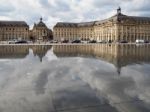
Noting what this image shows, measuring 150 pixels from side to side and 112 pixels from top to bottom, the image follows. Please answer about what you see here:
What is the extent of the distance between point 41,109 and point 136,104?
272cm

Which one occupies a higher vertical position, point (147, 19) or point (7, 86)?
point (147, 19)

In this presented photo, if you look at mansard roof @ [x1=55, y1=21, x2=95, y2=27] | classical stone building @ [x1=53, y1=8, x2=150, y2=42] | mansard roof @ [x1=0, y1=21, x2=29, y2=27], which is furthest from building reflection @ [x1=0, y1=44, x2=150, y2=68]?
mansard roof @ [x1=55, y1=21, x2=95, y2=27]

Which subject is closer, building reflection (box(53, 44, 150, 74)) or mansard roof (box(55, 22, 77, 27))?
building reflection (box(53, 44, 150, 74))

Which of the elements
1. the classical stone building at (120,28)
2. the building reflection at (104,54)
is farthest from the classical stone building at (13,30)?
the building reflection at (104,54)

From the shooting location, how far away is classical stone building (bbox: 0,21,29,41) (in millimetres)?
170375

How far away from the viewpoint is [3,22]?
171625 millimetres

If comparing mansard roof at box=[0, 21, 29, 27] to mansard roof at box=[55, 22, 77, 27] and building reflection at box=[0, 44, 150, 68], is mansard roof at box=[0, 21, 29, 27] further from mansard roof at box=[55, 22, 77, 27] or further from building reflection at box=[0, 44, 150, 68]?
building reflection at box=[0, 44, 150, 68]

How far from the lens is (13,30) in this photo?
563ft

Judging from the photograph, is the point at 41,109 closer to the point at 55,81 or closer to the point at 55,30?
the point at 55,81

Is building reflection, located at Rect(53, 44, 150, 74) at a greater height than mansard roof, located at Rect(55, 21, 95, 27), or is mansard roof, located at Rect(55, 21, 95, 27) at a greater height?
mansard roof, located at Rect(55, 21, 95, 27)

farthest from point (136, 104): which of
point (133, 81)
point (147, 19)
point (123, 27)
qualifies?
point (147, 19)

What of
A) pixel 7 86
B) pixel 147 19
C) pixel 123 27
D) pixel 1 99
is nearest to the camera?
pixel 1 99

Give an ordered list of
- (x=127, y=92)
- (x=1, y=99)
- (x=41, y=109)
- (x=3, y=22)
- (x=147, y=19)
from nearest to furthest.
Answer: (x=41, y=109)
(x=1, y=99)
(x=127, y=92)
(x=147, y=19)
(x=3, y=22)

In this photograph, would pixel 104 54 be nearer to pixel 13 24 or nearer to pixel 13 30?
pixel 13 30
